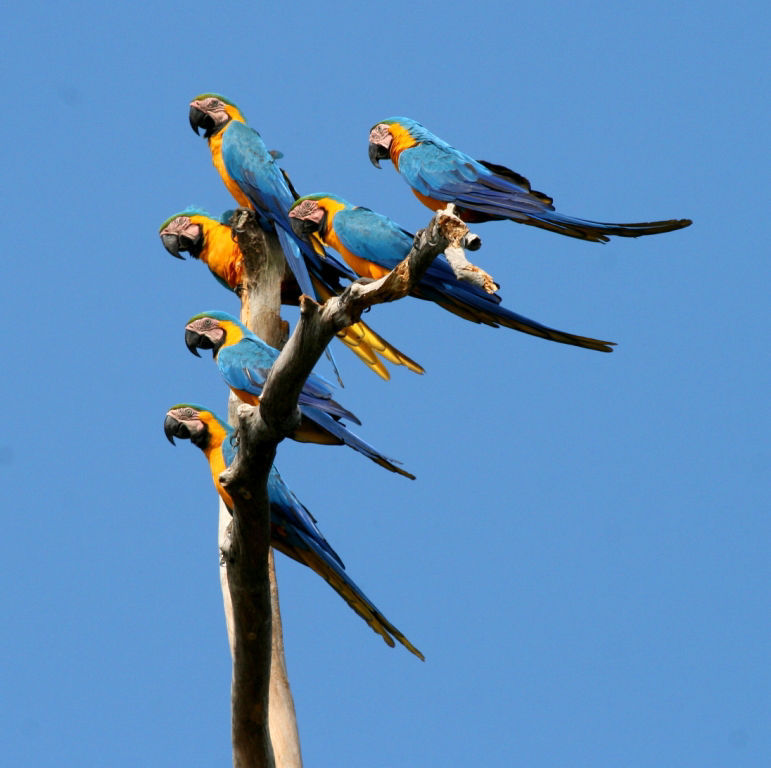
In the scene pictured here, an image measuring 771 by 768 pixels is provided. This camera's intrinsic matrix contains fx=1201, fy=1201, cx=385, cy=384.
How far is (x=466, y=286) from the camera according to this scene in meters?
5.14

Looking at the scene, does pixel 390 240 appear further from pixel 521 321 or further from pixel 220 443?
pixel 220 443

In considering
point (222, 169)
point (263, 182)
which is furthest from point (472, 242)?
point (222, 169)

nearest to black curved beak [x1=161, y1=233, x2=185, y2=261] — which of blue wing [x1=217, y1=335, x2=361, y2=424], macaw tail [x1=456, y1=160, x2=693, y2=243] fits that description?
blue wing [x1=217, y1=335, x2=361, y2=424]

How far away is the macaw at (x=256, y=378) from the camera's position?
16.7 ft

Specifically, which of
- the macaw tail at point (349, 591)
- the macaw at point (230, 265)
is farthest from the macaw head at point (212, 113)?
the macaw tail at point (349, 591)

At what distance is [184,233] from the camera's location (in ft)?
20.5

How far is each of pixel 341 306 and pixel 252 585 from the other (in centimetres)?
124

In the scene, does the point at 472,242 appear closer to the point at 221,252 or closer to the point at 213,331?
the point at 213,331

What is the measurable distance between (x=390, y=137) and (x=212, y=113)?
1.20 meters

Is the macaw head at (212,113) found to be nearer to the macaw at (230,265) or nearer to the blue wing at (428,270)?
the macaw at (230,265)

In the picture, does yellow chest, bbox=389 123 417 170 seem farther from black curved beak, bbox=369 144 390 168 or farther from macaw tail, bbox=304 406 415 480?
macaw tail, bbox=304 406 415 480

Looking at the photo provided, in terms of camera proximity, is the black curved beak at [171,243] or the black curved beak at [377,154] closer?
the black curved beak at [377,154]

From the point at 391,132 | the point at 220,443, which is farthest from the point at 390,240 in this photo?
the point at 220,443

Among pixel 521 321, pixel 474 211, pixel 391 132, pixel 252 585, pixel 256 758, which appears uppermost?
pixel 391 132
